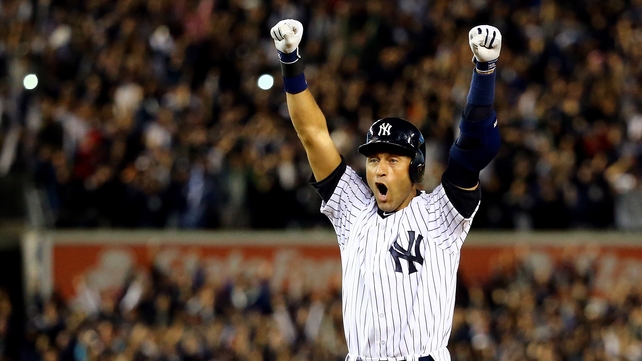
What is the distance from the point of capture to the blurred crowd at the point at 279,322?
15781 millimetres

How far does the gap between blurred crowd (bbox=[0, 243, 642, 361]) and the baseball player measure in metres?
9.42

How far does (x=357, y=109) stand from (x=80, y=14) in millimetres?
5494

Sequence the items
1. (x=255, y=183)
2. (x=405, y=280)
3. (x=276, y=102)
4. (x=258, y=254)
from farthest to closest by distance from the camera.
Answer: (x=276, y=102) < (x=258, y=254) < (x=255, y=183) < (x=405, y=280)

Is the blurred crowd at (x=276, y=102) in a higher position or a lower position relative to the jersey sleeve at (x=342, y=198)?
higher

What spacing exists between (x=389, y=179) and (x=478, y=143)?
545 mm

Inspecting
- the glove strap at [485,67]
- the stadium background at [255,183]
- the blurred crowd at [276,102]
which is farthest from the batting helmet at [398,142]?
the blurred crowd at [276,102]

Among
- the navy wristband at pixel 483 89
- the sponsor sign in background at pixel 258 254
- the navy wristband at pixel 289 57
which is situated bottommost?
the sponsor sign in background at pixel 258 254

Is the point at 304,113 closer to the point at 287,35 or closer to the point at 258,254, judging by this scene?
the point at 287,35

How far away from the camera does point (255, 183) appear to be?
18.3 m

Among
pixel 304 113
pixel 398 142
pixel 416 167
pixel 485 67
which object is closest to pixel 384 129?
pixel 398 142

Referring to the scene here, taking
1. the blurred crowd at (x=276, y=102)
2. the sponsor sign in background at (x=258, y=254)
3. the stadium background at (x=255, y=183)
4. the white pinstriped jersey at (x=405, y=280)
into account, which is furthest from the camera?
the sponsor sign in background at (x=258, y=254)

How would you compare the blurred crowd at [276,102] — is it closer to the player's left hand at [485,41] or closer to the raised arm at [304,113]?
the raised arm at [304,113]

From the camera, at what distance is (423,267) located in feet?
20.4

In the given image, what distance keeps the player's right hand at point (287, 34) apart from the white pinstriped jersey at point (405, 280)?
1038mm
